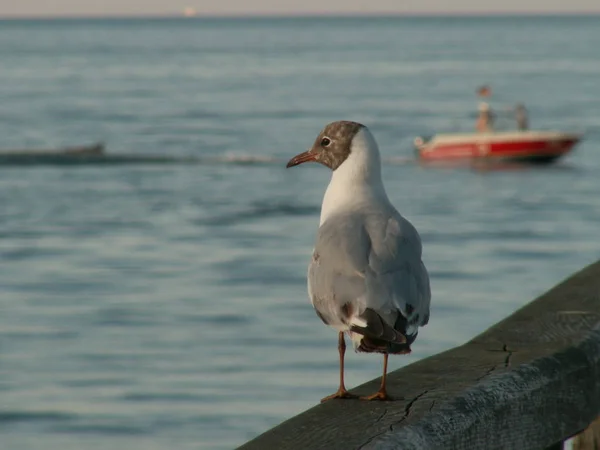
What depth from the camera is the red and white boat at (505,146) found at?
43.8m

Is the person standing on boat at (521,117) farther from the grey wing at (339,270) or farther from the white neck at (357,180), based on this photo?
the grey wing at (339,270)

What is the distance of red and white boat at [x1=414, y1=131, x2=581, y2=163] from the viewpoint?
43.8 metres

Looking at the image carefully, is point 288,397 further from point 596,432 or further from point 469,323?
point 596,432

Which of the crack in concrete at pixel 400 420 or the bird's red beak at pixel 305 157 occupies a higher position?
the bird's red beak at pixel 305 157

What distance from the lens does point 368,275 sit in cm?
369

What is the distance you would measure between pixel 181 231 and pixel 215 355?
40.3 feet

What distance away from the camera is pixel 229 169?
1734 inches

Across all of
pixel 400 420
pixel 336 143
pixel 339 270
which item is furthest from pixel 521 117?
pixel 400 420

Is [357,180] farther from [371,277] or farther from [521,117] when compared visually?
[521,117]

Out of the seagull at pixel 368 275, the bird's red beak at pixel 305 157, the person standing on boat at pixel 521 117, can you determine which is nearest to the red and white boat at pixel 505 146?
the person standing on boat at pixel 521 117

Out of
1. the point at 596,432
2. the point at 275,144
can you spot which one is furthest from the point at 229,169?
the point at 596,432

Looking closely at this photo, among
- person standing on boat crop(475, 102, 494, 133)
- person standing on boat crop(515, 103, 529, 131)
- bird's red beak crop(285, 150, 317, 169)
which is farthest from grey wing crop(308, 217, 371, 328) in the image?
person standing on boat crop(475, 102, 494, 133)

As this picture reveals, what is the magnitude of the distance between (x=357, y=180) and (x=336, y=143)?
0.30 metres

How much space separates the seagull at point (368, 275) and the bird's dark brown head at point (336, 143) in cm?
23
